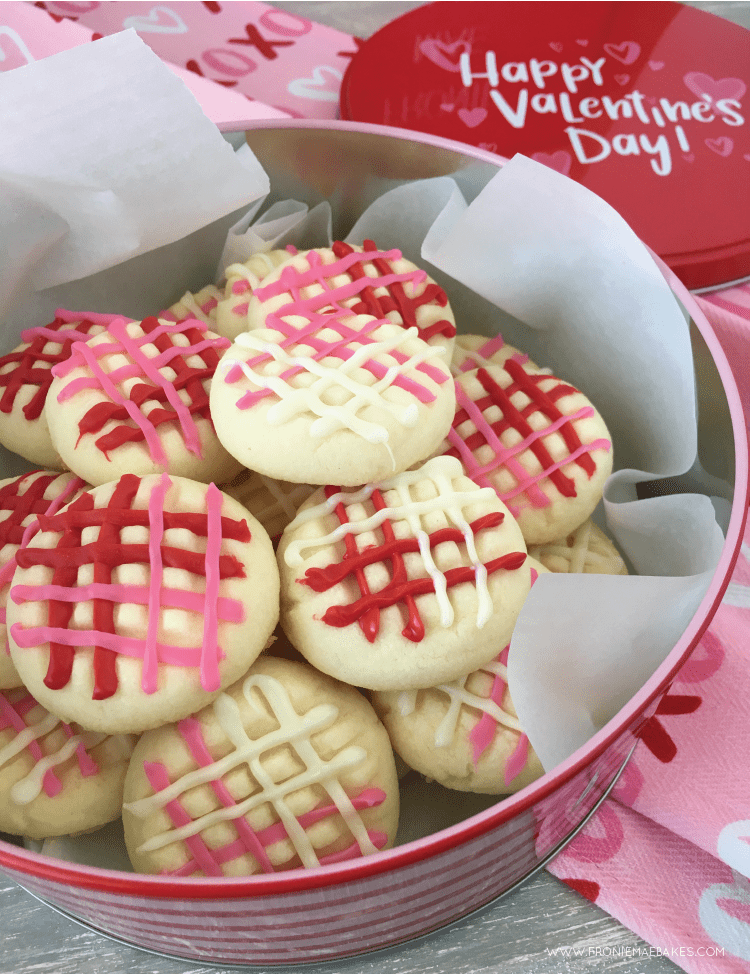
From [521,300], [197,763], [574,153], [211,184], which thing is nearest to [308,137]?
[211,184]

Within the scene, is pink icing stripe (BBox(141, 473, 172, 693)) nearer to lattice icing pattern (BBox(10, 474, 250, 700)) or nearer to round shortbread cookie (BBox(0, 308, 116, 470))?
lattice icing pattern (BBox(10, 474, 250, 700))

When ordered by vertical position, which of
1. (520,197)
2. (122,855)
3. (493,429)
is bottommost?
(122,855)

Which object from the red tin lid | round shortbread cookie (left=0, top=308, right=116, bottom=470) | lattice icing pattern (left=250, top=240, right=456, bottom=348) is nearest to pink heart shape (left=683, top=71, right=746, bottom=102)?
the red tin lid

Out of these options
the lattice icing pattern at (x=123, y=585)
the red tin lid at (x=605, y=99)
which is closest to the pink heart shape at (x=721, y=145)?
the red tin lid at (x=605, y=99)

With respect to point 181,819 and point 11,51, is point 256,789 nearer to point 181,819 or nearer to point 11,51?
point 181,819

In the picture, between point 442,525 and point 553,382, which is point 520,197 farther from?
point 442,525

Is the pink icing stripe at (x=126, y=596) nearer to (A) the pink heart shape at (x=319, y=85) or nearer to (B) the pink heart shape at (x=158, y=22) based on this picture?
(A) the pink heart shape at (x=319, y=85)
